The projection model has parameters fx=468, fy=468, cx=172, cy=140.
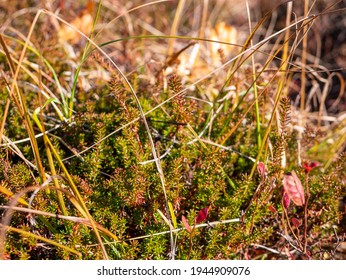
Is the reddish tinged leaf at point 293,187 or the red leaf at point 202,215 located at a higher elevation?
the reddish tinged leaf at point 293,187

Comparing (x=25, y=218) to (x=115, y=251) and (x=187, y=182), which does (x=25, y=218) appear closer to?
(x=115, y=251)

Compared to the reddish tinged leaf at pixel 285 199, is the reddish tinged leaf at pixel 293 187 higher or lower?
higher

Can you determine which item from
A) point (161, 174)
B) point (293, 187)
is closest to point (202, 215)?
point (161, 174)

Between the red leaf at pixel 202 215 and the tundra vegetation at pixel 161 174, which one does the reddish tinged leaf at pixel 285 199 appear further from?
the red leaf at pixel 202 215

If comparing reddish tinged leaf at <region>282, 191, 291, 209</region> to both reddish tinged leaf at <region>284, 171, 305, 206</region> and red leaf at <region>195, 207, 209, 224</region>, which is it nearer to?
reddish tinged leaf at <region>284, 171, 305, 206</region>

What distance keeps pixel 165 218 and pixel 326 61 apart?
2.37m

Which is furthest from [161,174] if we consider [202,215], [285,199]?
[285,199]

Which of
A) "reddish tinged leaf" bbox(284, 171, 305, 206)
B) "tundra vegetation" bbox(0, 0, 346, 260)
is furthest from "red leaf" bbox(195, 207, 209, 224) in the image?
"reddish tinged leaf" bbox(284, 171, 305, 206)

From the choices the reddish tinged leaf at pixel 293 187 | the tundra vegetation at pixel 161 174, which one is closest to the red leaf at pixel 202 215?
the tundra vegetation at pixel 161 174

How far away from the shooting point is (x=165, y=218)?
1.30m

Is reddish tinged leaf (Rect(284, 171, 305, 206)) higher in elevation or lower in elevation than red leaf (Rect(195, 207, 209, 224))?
higher

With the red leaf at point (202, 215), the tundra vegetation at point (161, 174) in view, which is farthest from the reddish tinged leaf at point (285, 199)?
the red leaf at point (202, 215)

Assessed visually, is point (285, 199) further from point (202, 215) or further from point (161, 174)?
point (161, 174)
